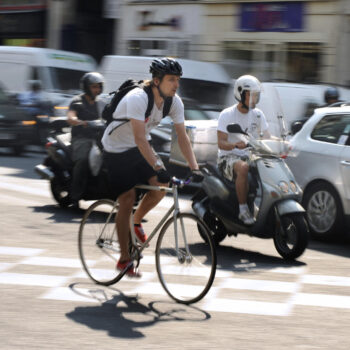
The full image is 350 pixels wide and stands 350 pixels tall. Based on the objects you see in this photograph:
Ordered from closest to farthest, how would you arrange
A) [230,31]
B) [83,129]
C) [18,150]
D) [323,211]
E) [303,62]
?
1. [323,211]
2. [83,129]
3. [18,150]
4. [303,62]
5. [230,31]

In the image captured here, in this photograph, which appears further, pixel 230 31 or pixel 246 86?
pixel 230 31

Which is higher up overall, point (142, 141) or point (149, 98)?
point (149, 98)

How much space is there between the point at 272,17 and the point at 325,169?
14246 millimetres

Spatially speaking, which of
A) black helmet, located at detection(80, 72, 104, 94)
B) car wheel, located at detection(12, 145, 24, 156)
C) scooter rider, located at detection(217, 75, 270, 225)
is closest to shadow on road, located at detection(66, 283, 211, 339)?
scooter rider, located at detection(217, 75, 270, 225)

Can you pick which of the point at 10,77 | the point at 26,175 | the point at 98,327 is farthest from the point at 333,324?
the point at 10,77

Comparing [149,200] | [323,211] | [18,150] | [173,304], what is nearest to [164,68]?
[149,200]

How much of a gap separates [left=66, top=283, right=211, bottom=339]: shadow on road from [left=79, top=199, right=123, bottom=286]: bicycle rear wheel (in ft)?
1.08

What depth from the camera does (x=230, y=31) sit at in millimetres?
23891

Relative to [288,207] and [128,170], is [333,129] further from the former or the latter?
[128,170]

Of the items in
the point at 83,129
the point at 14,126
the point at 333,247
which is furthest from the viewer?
the point at 14,126

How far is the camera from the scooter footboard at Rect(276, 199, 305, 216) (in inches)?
304

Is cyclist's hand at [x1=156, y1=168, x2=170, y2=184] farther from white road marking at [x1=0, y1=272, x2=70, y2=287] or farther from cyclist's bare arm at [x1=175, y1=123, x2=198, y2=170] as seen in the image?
white road marking at [x1=0, y1=272, x2=70, y2=287]

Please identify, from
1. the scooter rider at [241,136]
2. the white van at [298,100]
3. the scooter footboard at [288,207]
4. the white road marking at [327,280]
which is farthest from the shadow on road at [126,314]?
the white van at [298,100]

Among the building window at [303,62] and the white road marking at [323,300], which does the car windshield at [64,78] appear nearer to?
the building window at [303,62]
